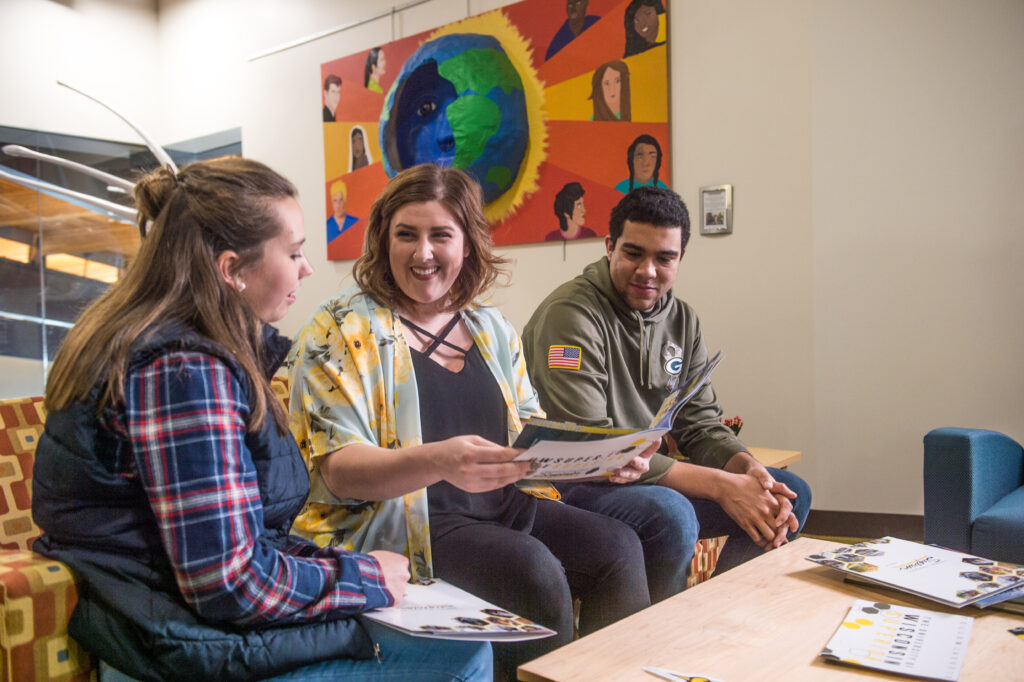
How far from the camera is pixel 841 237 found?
2842mm

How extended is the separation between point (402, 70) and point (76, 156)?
7.94 feet

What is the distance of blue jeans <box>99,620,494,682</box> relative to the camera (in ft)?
3.30

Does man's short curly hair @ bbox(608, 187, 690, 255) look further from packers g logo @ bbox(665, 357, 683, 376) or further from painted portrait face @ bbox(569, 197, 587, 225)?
painted portrait face @ bbox(569, 197, 587, 225)

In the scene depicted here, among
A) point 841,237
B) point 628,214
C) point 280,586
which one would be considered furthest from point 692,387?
point 841,237

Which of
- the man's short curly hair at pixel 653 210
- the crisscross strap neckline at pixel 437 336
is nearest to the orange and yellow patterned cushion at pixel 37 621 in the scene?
the crisscross strap neckline at pixel 437 336

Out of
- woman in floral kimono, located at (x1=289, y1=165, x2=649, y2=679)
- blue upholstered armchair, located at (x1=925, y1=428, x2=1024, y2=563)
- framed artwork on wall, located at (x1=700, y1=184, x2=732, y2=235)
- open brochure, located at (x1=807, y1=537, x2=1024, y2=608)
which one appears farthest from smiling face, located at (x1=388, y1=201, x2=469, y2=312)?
framed artwork on wall, located at (x1=700, y1=184, x2=732, y2=235)

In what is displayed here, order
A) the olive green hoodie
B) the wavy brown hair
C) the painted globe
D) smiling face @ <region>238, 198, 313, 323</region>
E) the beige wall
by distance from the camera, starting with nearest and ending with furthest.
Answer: smiling face @ <region>238, 198, 313, 323</region>, the wavy brown hair, the olive green hoodie, the beige wall, the painted globe

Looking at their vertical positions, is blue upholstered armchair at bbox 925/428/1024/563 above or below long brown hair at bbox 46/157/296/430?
below

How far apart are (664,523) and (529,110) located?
229cm

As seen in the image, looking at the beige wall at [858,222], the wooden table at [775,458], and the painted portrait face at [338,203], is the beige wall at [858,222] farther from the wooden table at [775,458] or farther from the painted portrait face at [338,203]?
the painted portrait face at [338,203]

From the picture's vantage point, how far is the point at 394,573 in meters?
1.10

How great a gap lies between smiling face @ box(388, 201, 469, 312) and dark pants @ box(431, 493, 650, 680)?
47 cm

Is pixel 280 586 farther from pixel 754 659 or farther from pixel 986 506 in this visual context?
pixel 986 506

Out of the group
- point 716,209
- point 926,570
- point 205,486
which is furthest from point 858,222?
point 205,486
